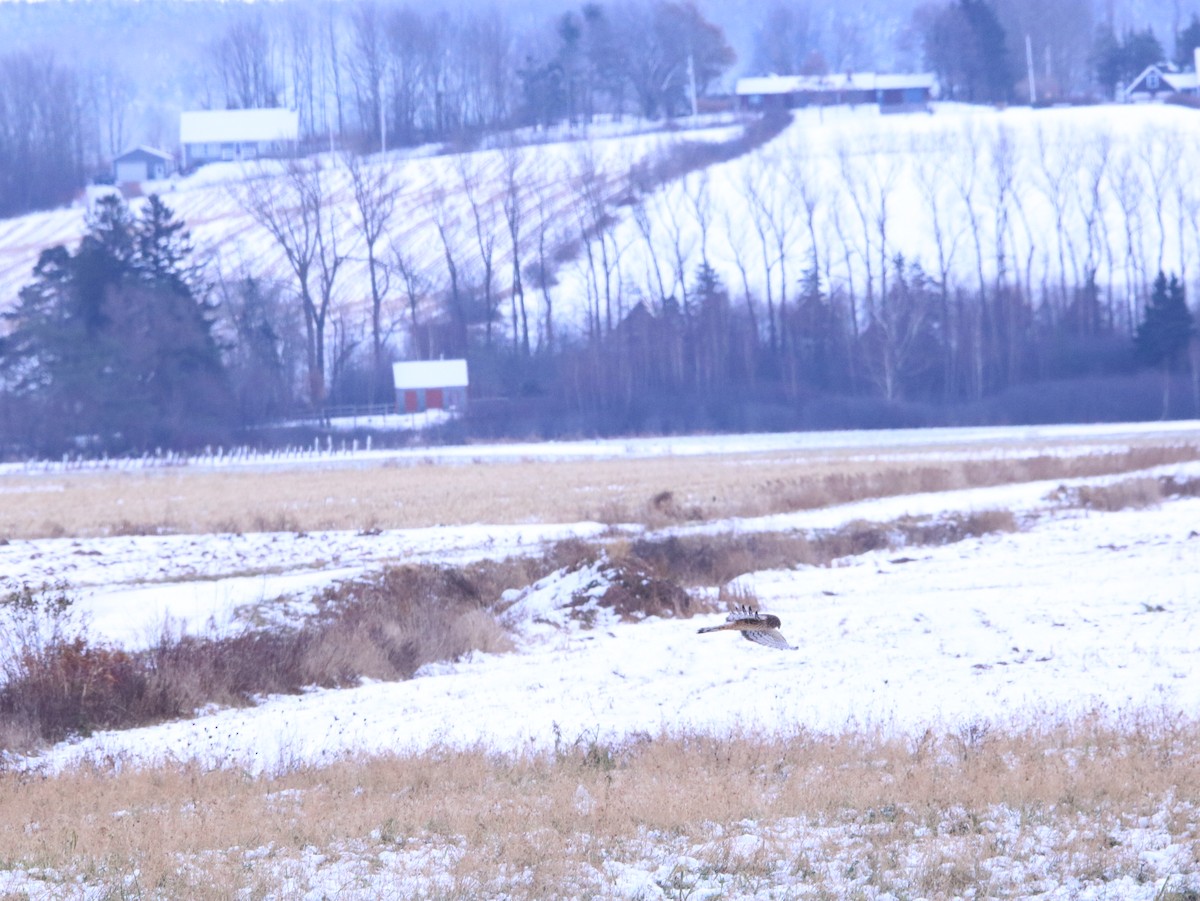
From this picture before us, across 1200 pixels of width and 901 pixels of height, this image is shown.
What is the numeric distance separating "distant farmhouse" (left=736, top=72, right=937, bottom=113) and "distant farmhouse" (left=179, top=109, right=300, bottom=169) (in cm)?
4102

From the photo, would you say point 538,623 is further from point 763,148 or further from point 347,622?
point 763,148

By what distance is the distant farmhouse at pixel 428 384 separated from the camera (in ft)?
235

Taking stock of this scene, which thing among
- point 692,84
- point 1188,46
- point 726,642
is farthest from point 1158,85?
point 726,642

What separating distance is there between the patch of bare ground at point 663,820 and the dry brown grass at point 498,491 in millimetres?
16186

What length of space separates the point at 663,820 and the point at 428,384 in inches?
2520

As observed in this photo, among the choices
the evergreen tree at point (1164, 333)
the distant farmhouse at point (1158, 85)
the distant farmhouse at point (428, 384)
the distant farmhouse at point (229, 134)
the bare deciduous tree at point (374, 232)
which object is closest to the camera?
the evergreen tree at point (1164, 333)

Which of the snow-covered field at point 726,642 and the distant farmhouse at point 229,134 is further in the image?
the distant farmhouse at point 229,134

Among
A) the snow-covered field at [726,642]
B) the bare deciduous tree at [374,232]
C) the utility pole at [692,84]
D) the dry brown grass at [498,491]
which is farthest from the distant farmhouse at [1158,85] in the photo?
the snow-covered field at [726,642]

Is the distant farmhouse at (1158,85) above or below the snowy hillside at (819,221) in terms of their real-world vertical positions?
above

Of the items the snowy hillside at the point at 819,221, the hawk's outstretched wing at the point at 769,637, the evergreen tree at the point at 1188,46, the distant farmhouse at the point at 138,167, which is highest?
the evergreen tree at the point at 1188,46

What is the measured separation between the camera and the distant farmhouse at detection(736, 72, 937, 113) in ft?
390

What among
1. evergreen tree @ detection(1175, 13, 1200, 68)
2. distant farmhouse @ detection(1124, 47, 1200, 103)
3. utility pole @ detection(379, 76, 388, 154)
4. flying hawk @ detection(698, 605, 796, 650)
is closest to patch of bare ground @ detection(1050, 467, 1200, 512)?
flying hawk @ detection(698, 605, 796, 650)

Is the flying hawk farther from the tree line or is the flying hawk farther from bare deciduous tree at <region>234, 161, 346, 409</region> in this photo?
bare deciduous tree at <region>234, 161, 346, 409</region>

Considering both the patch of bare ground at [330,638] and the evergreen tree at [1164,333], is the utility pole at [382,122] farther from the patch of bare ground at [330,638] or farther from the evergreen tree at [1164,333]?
the patch of bare ground at [330,638]
